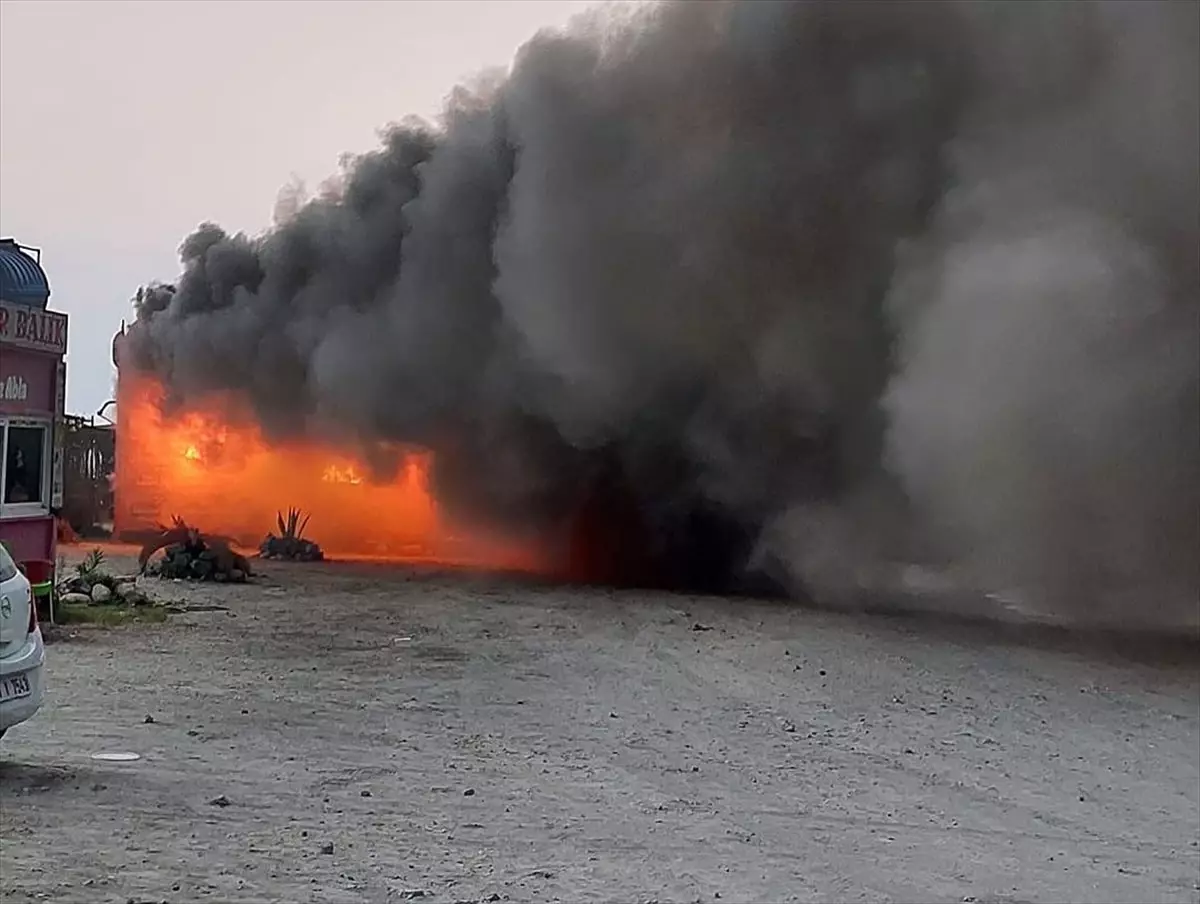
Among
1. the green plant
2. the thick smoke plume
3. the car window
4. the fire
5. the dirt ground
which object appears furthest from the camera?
the fire

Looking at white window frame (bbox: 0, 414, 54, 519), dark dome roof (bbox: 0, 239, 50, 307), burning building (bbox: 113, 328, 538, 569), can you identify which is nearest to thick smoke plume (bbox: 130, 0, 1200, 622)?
burning building (bbox: 113, 328, 538, 569)

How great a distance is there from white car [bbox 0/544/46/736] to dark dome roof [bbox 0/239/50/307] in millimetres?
6494

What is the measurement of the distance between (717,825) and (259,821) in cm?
218

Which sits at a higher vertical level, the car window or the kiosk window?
the kiosk window

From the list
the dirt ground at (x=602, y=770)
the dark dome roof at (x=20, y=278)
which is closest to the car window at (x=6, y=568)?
the dirt ground at (x=602, y=770)

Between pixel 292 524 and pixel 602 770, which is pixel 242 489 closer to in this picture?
pixel 292 524

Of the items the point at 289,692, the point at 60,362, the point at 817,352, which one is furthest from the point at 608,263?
the point at 289,692

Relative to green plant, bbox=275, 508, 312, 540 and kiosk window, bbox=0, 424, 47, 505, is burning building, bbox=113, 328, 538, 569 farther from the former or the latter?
kiosk window, bbox=0, 424, 47, 505

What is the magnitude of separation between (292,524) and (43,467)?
1570 cm

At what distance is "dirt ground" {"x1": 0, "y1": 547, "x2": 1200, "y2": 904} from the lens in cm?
536

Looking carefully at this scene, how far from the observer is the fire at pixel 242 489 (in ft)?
96.4

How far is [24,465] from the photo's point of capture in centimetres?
1195

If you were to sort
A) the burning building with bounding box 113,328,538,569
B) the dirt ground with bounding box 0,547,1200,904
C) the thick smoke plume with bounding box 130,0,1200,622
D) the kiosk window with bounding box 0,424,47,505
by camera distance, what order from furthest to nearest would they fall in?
1. the burning building with bounding box 113,328,538,569
2. the thick smoke plume with bounding box 130,0,1200,622
3. the kiosk window with bounding box 0,424,47,505
4. the dirt ground with bounding box 0,547,1200,904

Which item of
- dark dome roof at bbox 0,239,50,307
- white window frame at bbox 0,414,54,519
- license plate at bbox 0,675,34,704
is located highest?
dark dome roof at bbox 0,239,50,307
